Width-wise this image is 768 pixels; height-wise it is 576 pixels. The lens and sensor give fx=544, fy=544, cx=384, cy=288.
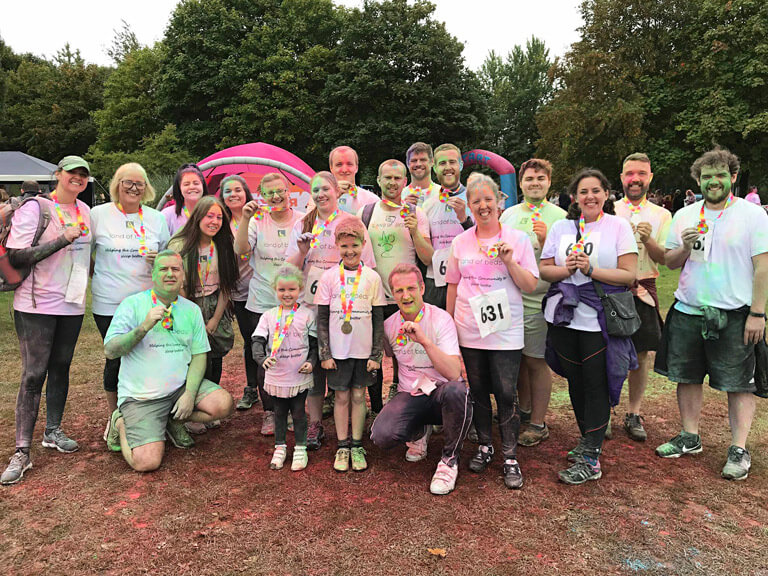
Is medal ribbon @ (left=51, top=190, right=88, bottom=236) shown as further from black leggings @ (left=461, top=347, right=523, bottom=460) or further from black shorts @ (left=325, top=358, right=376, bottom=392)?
black leggings @ (left=461, top=347, right=523, bottom=460)

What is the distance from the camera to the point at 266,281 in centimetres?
446

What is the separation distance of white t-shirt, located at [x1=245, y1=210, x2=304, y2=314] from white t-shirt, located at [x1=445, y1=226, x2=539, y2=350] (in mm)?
1486

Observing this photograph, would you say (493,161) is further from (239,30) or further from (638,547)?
(239,30)

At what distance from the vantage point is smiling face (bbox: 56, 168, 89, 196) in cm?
388

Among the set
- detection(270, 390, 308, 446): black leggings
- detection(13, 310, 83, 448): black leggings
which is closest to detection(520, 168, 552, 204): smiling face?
detection(270, 390, 308, 446): black leggings

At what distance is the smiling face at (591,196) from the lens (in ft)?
11.8

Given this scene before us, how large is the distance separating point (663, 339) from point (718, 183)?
119 cm

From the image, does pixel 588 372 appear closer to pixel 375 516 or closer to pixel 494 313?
pixel 494 313

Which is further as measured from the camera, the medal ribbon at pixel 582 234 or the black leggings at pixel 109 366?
the black leggings at pixel 109 366

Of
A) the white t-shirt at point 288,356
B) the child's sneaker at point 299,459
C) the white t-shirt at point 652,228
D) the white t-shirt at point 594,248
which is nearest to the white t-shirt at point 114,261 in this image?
the white t-shirt at point 288,356

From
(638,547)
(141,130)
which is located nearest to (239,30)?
(141,130)

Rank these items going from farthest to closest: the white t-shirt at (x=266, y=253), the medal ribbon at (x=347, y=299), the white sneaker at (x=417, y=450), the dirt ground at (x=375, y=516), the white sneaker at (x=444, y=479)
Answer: the white t-shirt at (x=266, y=253)
the white sneaker at (x=417, y=450)
the medal ribbon at (x=347, y=299)
the white sneaker at (x=444, y=479)
the dirt ground at (x=375, y=516)

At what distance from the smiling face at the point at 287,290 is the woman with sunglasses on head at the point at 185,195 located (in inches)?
47.0

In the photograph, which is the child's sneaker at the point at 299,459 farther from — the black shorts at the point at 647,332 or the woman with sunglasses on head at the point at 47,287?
the black shorts at the point at 647,332
